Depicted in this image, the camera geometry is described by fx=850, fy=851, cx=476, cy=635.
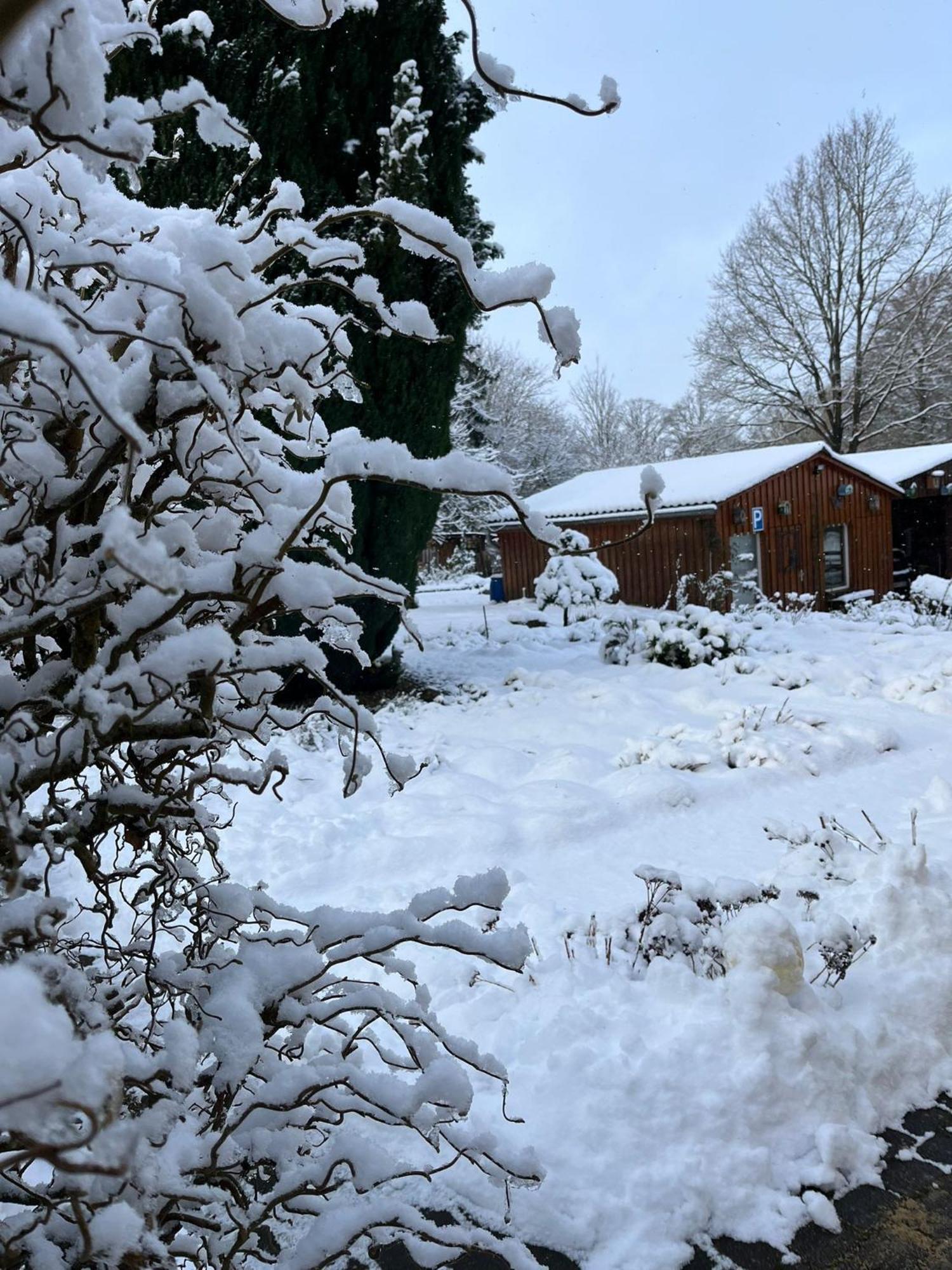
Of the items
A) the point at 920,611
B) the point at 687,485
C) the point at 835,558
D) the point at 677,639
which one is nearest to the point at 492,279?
the point at 677,639

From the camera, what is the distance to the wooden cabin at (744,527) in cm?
1412

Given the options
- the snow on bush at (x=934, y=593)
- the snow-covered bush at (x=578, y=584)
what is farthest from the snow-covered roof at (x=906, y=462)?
the snow-covered bush at (x=578, y=584)

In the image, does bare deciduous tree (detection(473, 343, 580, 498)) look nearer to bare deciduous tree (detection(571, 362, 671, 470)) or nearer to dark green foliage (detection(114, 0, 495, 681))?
bare deciduous tree (detection(571, 362, 671, 470))

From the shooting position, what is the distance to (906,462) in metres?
19.0

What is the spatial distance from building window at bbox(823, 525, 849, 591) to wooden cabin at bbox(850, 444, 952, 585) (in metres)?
2.14

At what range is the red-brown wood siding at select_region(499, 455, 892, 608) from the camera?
46.6 feet

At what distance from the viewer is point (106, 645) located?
101 cm

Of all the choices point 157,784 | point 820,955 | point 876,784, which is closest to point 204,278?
point 157,784

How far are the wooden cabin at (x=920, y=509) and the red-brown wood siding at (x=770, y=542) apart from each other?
4.18 ft

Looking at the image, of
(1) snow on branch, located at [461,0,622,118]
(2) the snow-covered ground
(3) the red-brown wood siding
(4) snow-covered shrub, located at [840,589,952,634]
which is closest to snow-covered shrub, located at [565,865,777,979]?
(2) the snow-covered ground

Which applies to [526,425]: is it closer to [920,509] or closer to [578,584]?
[920,509]

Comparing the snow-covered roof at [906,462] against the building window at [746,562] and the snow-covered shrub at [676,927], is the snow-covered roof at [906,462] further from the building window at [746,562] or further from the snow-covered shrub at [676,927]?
the snow-covered shrub at [676,927]

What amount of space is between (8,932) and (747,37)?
311 centimetres

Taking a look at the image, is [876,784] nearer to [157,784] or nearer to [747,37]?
[747,37]
